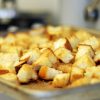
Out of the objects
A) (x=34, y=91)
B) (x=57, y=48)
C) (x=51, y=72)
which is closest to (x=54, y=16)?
(x=57, y=48)

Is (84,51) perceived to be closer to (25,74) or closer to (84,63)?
(84,63)

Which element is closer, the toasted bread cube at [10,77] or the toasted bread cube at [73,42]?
the toasted bread cube at [10,77]

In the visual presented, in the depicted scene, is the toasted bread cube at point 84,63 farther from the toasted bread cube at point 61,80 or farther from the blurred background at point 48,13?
the blurred background at point 48,13

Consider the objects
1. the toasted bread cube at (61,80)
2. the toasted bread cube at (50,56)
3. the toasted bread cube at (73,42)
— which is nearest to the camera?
the toasted bread cube at (61,80)

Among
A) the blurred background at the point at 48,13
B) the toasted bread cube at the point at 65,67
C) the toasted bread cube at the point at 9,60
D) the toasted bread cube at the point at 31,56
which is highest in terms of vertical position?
the toasted bread cube at the point at 31,56

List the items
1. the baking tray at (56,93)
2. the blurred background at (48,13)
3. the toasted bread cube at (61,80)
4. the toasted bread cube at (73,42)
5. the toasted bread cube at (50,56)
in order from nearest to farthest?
the baking tray at (56,93)
the toasted bread cube at (61,80)
the toasted bread cube at (50,56)
the toasted bread cube at (73,42)
the blurred background at (48,13)

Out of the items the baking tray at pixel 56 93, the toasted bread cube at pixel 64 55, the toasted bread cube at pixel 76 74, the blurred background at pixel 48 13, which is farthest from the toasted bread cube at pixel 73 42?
the blurred background at pixel 48 13

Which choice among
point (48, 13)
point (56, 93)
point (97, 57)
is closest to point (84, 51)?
point (97, 57)
